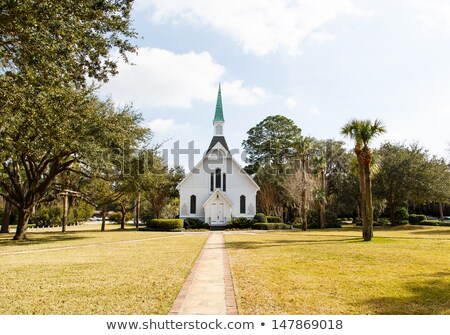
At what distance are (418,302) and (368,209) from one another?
49.2 feet

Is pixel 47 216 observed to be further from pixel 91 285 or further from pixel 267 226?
pixel 91 285

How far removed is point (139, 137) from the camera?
25719mm

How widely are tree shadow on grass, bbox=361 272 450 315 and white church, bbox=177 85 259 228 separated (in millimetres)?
31443

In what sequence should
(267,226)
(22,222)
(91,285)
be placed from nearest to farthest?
(91,285) < (22,222) < (267,226)

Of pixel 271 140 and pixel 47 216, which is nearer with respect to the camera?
pixel 47 216

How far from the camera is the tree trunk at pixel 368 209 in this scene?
67.4 feet

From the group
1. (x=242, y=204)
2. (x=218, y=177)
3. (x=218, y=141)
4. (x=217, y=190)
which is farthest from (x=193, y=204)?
(x=218, y=141)

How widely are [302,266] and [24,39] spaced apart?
1014 cm

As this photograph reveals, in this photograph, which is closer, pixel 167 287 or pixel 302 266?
pixel 167 287

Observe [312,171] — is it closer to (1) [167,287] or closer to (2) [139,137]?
(2) [139,137]

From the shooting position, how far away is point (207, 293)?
23.4ft

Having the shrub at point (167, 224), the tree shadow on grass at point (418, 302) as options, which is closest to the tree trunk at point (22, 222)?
the shrub at point (167, 224)
